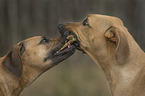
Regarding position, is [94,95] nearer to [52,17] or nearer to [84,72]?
[84,72]

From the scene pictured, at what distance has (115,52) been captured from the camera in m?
5.31

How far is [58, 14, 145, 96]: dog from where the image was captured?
17.7ft

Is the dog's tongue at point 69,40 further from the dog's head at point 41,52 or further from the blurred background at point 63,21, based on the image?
the blurred background at point 63,21

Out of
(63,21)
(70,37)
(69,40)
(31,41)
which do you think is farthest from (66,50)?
(63,21)

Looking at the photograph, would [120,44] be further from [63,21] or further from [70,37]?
[63,21]

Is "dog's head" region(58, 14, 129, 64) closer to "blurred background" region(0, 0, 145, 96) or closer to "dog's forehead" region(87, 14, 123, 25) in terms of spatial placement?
"dog's forehead" region(87, 14, 123, 25)

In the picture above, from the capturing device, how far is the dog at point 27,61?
643cm

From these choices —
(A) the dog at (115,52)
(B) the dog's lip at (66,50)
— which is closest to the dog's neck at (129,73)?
(A) the dog at (115,52)

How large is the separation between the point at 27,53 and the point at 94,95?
295 cm

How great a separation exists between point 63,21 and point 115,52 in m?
5.17

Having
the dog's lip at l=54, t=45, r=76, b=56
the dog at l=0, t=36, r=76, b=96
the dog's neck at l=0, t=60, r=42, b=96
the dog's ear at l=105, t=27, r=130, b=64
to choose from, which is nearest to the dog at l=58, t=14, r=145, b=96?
the dog's ear at l=105, t=27, r=130, b=64

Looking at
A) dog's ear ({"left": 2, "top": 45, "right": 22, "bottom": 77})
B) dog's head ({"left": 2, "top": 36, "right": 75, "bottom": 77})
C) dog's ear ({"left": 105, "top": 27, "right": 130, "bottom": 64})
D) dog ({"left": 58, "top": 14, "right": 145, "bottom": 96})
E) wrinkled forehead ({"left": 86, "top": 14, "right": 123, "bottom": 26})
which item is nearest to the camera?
dog's ear ({"left": 105, "top": 27, "right": 130, "bottom": 64})

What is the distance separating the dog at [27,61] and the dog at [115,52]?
596 millimetres

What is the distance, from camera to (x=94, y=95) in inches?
356
